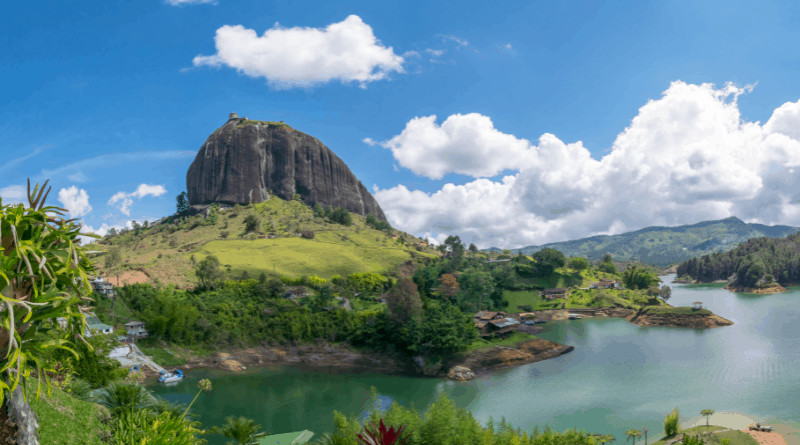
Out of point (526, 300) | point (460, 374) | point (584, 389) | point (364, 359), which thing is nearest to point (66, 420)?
point (460, 374)

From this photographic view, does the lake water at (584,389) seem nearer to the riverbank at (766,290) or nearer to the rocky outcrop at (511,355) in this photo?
the rocky outcrop at (511,355)

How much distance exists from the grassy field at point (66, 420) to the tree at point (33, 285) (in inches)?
61.7

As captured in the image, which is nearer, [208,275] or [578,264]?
[208,275]

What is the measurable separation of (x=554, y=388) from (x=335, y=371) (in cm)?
1642

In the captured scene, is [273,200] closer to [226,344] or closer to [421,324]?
[226,344]

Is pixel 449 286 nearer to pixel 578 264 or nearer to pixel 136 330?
pixel 578 264

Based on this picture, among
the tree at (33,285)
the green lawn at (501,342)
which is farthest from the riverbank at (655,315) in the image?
the tree at (33,285)

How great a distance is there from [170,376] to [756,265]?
3841 inches

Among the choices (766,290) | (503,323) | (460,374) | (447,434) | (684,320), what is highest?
(447,434)

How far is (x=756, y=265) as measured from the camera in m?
80.8

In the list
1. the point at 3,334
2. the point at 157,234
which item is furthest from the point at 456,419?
the point at 157,234

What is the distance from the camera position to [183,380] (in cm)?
3064

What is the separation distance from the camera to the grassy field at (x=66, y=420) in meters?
7.52

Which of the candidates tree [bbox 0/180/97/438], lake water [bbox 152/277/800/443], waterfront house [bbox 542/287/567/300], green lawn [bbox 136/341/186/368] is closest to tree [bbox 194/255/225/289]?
green lawn [bbox 136/341/186/368]
